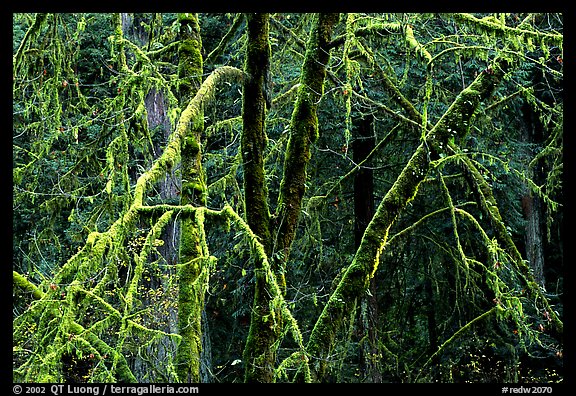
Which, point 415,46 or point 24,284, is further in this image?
point 415,46

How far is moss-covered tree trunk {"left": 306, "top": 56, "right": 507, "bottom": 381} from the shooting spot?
6.18m

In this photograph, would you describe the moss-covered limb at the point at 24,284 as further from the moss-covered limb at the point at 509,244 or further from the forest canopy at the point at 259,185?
the moss-covered limb at the point at 509,244

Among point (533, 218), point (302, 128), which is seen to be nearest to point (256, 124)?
point (302, 128)

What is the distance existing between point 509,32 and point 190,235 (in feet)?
9.98

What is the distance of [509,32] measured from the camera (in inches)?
221

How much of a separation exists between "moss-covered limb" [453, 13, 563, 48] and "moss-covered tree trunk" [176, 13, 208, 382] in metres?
2.35

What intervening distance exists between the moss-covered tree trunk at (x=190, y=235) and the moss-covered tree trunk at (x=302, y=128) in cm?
104

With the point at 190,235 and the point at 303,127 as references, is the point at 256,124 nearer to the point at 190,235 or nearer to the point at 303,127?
the point at 303,127

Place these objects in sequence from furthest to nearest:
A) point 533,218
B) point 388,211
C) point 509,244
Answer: point 533,218 < point 509,244 < point 388,211

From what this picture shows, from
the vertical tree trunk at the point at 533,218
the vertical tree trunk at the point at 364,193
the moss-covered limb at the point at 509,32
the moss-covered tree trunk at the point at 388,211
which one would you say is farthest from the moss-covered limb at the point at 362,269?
the vertical tree trunk at the point at 533,218

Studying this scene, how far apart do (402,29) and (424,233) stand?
281 inches

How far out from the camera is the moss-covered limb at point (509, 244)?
6.34m

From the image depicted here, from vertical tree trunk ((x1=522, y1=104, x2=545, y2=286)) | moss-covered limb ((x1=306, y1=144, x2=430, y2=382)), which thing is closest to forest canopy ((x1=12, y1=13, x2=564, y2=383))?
moss-covered limb ((x1=306, y1=144, x2=430, y2=382))
